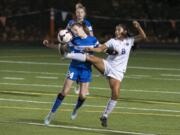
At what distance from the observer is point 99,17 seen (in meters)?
47.3

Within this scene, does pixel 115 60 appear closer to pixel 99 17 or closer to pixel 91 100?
pixel 91 100

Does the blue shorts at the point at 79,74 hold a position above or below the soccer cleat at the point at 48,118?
above

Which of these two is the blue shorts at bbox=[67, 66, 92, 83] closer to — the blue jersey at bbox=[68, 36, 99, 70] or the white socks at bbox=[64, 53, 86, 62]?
the blue jersey at bbox=[68, 36, 99, 70]

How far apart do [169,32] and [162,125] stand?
101ft

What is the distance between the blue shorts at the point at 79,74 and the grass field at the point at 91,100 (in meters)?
0.83

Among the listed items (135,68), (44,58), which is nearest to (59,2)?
(44,58)

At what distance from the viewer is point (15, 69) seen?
2802 cm

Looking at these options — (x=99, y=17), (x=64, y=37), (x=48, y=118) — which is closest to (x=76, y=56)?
(x=64, y=37)

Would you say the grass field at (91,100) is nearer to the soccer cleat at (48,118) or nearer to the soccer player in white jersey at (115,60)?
the soccer cleat at (48,118)

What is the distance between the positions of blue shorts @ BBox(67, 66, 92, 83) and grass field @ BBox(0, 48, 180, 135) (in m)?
0.83

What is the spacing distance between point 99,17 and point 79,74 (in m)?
32.3

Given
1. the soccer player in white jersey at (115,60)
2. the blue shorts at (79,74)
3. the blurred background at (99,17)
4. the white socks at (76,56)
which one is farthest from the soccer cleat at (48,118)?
the blurred background at (99,17)

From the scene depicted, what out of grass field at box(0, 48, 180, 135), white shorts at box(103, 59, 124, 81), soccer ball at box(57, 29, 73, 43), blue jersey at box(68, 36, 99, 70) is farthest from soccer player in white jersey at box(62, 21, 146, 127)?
grass field at box(0, 48, 180, 135)

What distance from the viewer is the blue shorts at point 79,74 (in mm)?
15109
